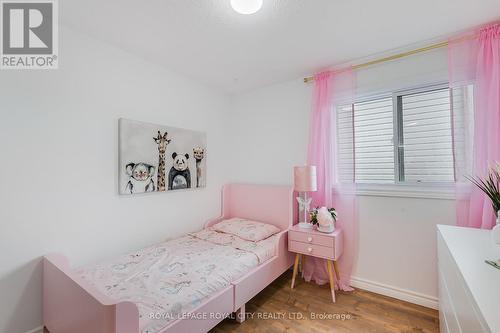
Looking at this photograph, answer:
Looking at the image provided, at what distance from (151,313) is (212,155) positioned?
2079 mm

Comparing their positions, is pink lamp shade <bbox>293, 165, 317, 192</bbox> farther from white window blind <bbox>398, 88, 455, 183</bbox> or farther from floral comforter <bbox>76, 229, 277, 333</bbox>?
white window blind <bbox>398, 88, 455, 183</bbox>

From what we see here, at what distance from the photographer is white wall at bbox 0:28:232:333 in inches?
61.6

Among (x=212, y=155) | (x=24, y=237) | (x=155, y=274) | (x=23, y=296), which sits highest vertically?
(x=212, y=155)

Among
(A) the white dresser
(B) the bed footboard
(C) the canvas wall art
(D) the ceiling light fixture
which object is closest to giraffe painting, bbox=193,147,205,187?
(C) the canvas wall art

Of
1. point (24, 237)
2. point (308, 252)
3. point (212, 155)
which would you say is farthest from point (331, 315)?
point (24, 237)

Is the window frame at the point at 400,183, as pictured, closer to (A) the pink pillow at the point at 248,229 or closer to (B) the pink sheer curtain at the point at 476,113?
(B) the pink sheer curtain at the point at 476,113

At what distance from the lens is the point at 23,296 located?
161 cm

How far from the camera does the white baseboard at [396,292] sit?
2057mm

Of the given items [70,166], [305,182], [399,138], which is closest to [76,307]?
[70,166]

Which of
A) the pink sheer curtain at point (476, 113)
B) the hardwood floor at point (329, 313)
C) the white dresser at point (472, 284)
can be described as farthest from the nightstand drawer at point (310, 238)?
the pink sheer curtain at point (476, 113)

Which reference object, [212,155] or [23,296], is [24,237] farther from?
[212,155]

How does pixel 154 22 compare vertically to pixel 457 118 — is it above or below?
above

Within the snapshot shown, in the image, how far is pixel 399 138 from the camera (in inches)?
89.7

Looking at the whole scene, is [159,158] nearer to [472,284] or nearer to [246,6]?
[246,6]
